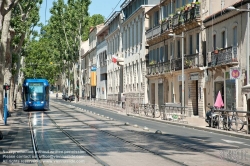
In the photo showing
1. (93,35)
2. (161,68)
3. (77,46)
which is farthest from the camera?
(93,35)

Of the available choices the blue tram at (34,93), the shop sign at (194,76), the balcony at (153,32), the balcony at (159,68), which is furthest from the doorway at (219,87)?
the blue tram at (34,93)

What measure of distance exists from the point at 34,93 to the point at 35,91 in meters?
0.22

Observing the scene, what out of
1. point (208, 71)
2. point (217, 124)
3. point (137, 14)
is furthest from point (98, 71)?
point (217, 124)

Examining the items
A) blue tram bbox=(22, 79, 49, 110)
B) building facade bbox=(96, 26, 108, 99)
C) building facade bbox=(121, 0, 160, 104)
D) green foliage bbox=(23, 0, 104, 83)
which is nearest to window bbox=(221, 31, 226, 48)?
building facade bbox=(121, 0, 160, 104)

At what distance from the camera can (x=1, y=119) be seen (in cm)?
3569

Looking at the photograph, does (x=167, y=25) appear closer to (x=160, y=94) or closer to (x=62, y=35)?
(x=160, y=94)

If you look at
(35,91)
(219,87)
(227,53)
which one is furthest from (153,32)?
(227,53)

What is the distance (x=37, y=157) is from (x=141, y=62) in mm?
51595

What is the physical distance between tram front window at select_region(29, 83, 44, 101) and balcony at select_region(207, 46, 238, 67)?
18.2 meters

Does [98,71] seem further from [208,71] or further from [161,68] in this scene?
[208,71]

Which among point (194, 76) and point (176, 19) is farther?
point (176, 19)

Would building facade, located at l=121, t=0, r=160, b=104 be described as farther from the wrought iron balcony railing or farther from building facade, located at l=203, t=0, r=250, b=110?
building facade, located at l=203, t=0, r=250, b=110

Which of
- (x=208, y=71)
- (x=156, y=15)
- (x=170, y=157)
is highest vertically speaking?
(x=156, y=15)

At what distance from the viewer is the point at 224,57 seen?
39125mm
